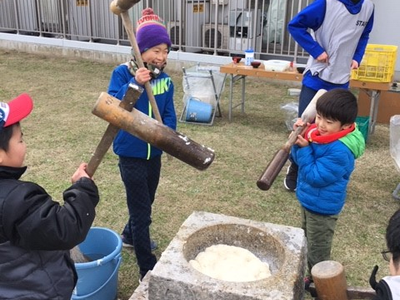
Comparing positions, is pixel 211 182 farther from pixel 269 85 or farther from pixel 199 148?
pixel 269 85

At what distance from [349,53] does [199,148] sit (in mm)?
2858

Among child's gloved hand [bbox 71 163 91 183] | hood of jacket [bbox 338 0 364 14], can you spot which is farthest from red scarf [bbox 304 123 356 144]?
hood of jacket [bbox 338 0 364 14]

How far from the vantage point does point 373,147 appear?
604cm

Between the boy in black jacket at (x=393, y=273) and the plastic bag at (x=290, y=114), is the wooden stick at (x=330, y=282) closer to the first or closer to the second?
the boy in black jacket at (x=393, y=273)

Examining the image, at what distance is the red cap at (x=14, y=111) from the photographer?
1.74 meters

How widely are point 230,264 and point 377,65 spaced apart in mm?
4479

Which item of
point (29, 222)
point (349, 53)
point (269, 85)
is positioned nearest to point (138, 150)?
point (29, 222)

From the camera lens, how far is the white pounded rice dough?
7.62 feet

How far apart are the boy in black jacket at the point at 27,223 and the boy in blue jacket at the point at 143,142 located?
3.60ft

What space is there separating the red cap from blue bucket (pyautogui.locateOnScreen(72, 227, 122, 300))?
122 cm

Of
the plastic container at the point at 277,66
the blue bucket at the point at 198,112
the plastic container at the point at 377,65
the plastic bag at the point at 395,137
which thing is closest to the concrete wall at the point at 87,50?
the plastic container at the point at 277,66

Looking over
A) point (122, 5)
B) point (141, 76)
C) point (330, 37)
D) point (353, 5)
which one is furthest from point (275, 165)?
point (353, 5)

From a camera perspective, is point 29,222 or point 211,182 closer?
point 29,222

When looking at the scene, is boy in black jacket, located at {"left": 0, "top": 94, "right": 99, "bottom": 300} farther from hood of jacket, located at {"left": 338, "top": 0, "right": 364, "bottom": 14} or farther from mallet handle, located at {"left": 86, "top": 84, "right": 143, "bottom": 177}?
hood of jacket, located at {"left": 338, "top": 0, "right": 364, "bottom": 14}
